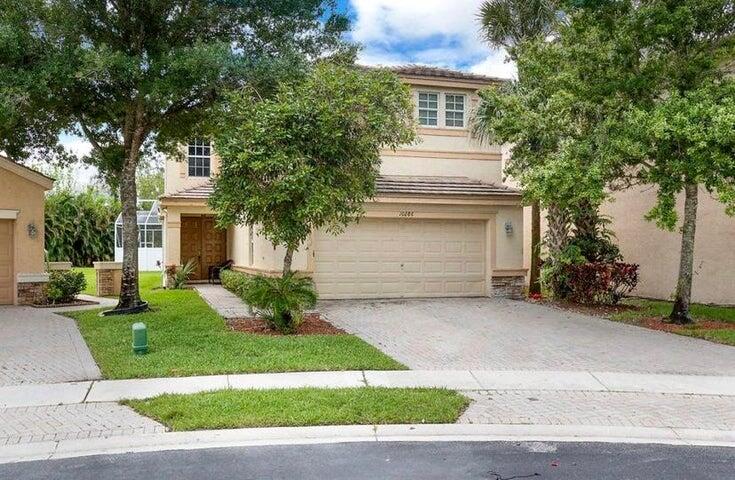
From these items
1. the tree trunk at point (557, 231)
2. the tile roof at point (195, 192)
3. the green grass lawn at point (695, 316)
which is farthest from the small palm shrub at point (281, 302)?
the tile roof at point (195, 192)

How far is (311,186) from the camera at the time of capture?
1143 centimetres

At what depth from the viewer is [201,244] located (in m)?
24.9

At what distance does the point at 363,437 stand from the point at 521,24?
15640mm

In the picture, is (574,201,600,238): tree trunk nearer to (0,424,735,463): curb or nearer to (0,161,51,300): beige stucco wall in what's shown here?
(0,424,735,463): curb

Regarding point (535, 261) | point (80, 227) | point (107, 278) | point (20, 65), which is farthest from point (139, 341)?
point (80, 227)

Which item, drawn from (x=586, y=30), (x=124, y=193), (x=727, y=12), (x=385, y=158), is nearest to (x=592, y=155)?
(x=586, y=30)

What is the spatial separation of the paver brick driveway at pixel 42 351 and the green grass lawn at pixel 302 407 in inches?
82.8

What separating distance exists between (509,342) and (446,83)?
36.3ft

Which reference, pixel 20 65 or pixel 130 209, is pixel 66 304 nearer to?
pixel 130 209

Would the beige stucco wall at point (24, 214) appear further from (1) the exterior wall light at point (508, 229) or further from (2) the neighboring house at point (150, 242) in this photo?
(2) the neighboring house at point (150, 242)

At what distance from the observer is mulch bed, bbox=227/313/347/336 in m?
12.1

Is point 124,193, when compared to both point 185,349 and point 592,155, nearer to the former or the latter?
point 185,349

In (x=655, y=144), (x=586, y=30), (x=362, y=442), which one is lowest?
(x=362, y=442)

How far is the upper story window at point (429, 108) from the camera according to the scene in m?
20.2
